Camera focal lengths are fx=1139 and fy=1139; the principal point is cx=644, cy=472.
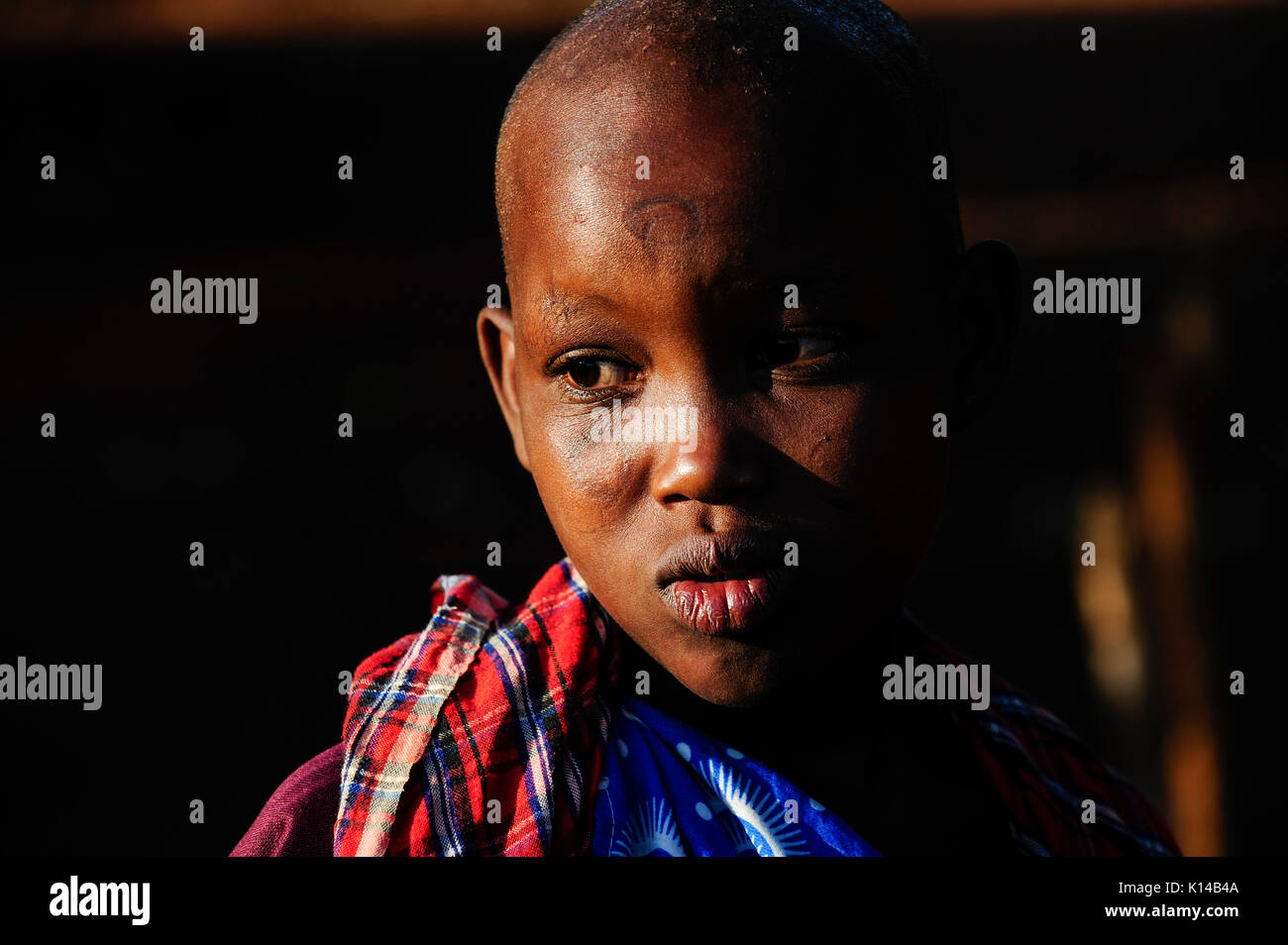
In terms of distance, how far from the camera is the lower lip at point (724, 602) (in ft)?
3.48

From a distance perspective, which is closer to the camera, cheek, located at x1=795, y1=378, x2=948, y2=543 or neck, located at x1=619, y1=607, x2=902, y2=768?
cheek, located at x1=795, y1=378, x2=948, y2=543

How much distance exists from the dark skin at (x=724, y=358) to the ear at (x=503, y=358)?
0.12 metres

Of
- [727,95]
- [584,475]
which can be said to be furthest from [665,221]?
[584,475]

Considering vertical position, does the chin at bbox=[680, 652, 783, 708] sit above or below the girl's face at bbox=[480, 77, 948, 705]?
below

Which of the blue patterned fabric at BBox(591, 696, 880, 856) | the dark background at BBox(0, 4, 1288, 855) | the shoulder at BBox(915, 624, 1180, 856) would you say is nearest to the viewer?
the blue patterned fabric at BBox(591, 696, 880, 856)

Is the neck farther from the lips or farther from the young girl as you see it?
the lips

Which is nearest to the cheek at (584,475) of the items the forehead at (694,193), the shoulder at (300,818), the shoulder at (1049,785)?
the forehead at (694,193)

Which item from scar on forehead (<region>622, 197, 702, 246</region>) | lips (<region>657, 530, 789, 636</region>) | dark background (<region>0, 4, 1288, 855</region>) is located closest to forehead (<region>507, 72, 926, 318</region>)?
scar on forehead (<region>622, 197, 702, 246</region>)

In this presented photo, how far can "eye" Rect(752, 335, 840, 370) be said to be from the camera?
1.08m

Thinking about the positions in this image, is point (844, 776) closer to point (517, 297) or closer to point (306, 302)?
point (517, 297)

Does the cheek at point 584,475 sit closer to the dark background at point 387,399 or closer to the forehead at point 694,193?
the forehead at point 694,193

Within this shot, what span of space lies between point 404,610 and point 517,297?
1943 millimetres

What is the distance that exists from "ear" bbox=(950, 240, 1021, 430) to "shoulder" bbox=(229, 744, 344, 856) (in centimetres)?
78

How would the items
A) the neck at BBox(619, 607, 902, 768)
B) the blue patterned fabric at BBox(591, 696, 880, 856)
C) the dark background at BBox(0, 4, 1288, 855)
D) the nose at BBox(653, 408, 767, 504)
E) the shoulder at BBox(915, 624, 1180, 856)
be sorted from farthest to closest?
the dark background at BBox(0, 4, 1288, 855)
the shoulder at BBox(915, 624, 1180, 856)
the neck at BBox(619, 607, 902, 768)
the blue patterned fabric at BBox(591, 696, 880, 856)
the nose at BBox(653, 408, 767, 504)
